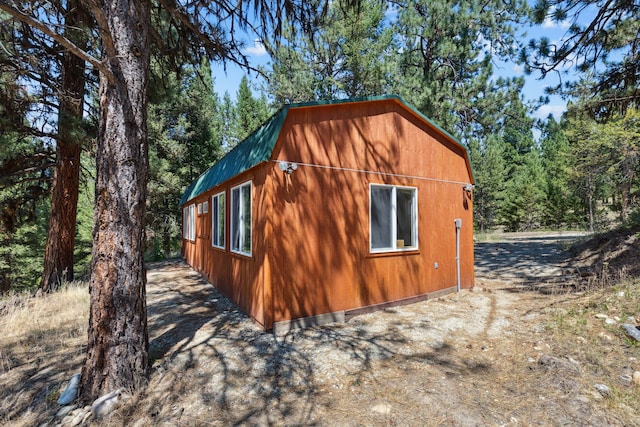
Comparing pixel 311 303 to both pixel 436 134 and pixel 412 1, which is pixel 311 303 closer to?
pixel 436 134

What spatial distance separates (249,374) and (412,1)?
14210mm

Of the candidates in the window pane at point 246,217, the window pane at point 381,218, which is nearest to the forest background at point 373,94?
the window pane at point 246,217

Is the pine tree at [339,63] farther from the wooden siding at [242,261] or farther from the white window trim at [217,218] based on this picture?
the wooden siding at [242,261]

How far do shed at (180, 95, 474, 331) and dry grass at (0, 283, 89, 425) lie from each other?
233 cm

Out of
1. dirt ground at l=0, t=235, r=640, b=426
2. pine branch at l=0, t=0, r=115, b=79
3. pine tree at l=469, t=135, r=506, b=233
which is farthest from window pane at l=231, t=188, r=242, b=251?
pine tree at l=469, t=135, r=506, b=233

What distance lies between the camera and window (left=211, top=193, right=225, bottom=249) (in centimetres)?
696

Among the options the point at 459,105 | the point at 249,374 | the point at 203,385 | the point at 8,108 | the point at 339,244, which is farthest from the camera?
the point at 459,105

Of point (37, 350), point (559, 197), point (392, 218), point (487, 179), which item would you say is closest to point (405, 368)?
point (392, 218)

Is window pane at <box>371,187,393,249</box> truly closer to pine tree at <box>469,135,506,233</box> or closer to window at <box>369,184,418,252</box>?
window at <box>369,184,418,252</box>

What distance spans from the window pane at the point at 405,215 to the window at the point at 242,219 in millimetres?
2732

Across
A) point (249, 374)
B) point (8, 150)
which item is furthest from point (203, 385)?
point (8, 150)

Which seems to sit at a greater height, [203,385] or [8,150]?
[8,150]

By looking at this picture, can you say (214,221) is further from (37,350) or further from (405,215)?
(405,215)

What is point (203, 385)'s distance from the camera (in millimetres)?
3191
